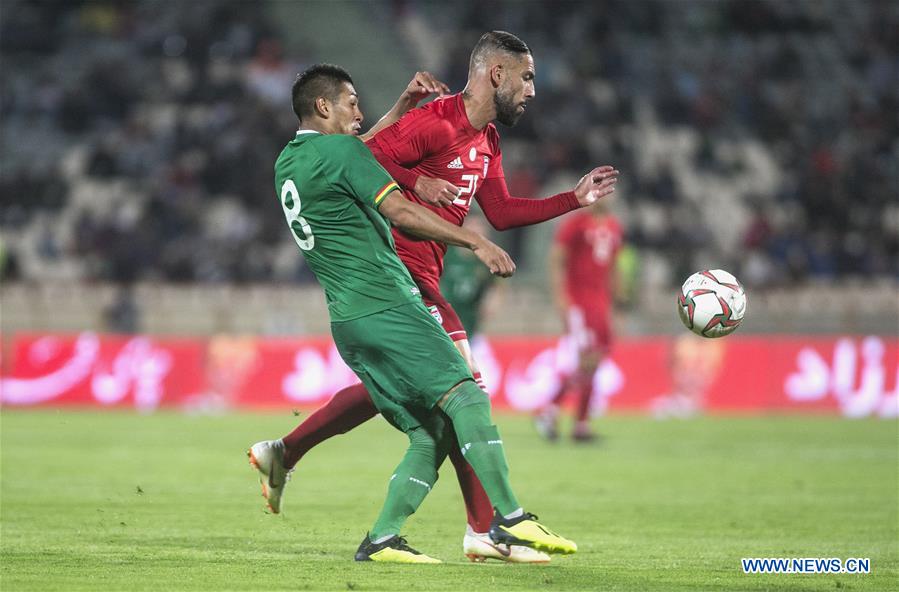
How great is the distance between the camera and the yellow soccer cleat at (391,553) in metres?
5.98

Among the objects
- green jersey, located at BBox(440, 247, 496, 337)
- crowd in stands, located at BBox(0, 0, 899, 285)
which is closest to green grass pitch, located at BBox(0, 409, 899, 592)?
green jersey, located at BBox(440, 247, 496, 337)

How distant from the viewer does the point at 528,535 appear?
5.76 m

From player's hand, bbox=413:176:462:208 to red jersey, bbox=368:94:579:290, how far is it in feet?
1.39

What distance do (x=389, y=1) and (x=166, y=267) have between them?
31.8 ft

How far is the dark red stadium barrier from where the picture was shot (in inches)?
771

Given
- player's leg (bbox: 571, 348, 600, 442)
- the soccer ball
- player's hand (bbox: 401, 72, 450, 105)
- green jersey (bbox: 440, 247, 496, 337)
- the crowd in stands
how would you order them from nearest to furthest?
player's hand (bbox: 401, 72, 450, 105), the soccer ball, green jersey (bbox: 440, 247, 496, 337), player's leg (bbox: 571, 348, 600, 442), the crowd in stands

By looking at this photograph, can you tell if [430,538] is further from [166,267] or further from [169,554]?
[166,267]

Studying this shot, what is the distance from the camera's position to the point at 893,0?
30.1 metres

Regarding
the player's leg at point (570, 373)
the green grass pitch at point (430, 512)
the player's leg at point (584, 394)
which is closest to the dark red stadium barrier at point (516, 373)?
the green grass pitch at point (430, 512)

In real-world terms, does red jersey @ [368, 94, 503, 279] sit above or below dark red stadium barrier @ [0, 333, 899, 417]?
below

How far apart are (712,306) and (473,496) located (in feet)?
5.71

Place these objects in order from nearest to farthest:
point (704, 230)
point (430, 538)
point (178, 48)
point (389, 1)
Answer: point (430, 538) → point (704, 230) → point (178, 48) → point (389, 1)

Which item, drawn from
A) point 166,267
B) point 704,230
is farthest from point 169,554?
point 704,230

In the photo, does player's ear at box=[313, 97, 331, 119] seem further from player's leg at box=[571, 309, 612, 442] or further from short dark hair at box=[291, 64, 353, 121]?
player's leg at box=[571, 309, 612, 442]
